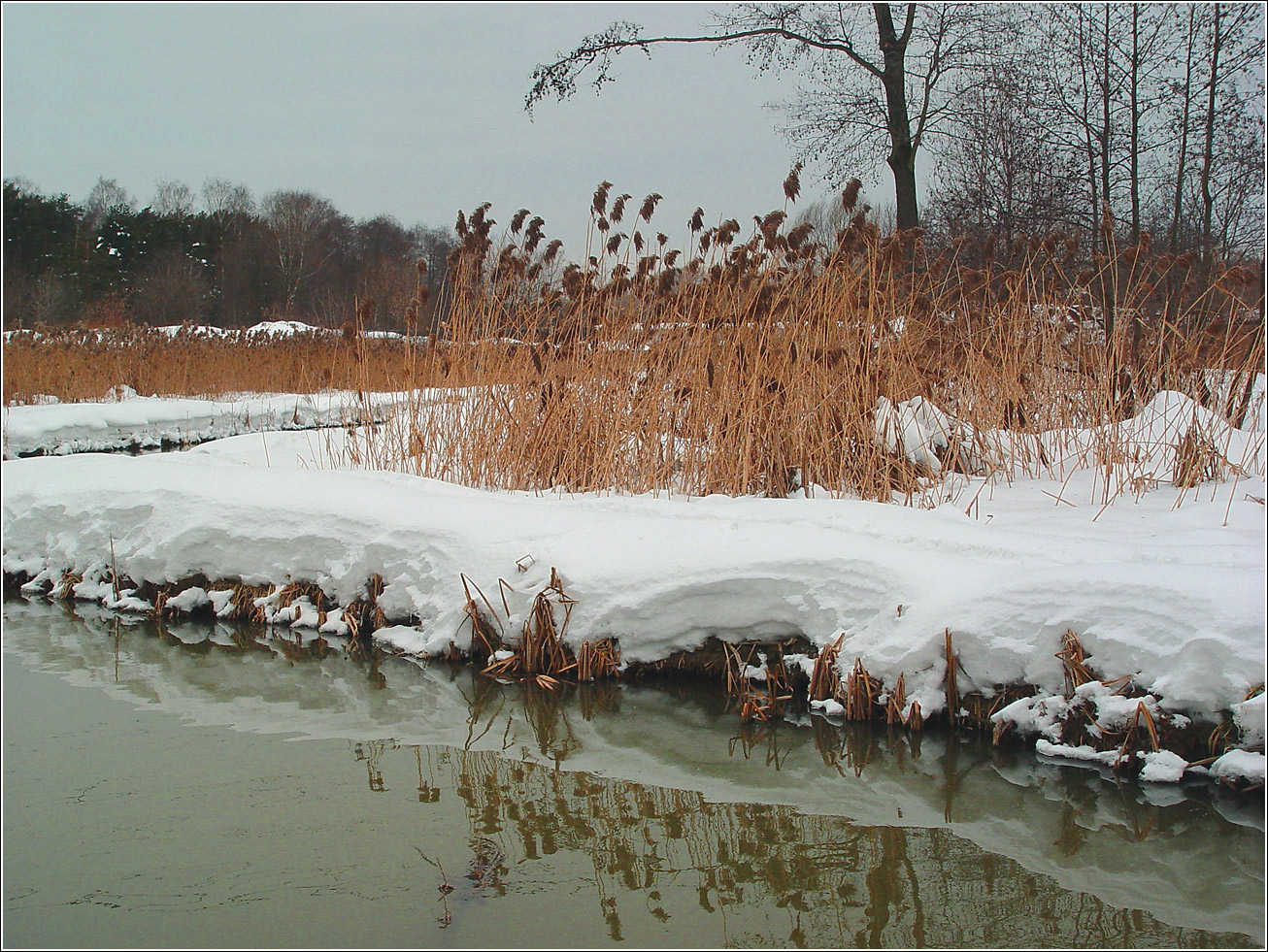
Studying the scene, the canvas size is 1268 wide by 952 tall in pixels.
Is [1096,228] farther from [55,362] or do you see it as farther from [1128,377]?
[55,362]

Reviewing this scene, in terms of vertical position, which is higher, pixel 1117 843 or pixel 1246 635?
pixel 1246 635

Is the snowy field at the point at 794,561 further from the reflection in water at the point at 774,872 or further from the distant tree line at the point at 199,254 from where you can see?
the distant tree line at the point at 199,254

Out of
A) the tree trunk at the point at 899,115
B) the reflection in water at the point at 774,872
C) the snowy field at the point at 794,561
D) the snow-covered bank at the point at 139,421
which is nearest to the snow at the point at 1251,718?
the snowy field at the point at 794,561

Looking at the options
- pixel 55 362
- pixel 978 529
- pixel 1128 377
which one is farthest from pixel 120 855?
pixel 55 362

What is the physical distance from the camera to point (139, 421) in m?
8.59

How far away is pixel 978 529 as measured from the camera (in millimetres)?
2742

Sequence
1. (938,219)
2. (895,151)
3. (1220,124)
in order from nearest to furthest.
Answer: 1. (895,151)
2. (1220,124)
3. (938,219)

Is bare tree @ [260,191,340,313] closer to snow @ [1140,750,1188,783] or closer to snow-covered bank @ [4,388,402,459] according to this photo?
snow-covered bank @ [4,388,402,459]

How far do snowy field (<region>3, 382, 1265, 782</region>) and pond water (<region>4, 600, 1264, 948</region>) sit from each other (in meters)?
0.23

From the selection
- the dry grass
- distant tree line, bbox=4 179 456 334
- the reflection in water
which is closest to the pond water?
the reflection in water

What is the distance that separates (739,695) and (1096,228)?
22.7 feet

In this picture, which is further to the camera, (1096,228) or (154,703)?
(1096,228)

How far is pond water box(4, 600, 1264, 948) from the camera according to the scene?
5.36 feet

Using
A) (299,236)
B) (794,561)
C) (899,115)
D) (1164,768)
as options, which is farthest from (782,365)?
(299,236)
